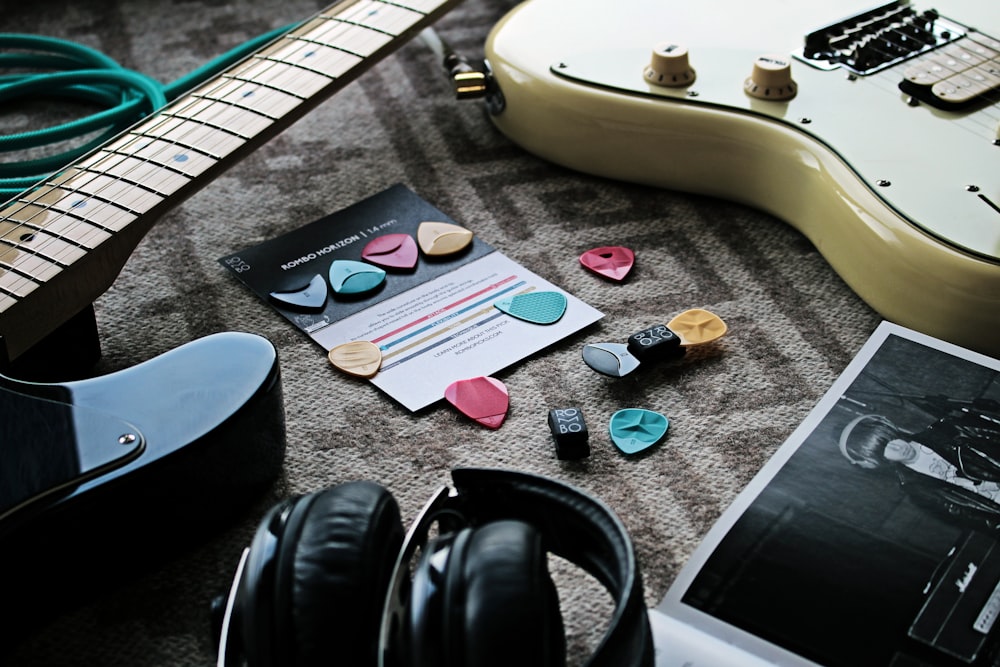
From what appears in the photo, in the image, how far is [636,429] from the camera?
81 cm

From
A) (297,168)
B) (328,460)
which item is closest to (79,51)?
(297,168)

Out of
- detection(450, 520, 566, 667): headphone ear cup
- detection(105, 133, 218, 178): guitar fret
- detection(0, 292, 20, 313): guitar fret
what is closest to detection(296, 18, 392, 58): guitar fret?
detection(105, 133, 218, 178): guitar fret

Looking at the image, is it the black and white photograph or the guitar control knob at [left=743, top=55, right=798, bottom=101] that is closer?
the black and white photograph

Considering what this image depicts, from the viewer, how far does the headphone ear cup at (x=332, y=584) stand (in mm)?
499

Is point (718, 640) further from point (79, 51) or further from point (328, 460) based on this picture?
point (79, 51)

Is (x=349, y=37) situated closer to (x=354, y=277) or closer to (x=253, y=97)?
(x=253, y=97)

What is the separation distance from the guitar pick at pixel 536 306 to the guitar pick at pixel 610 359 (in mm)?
55

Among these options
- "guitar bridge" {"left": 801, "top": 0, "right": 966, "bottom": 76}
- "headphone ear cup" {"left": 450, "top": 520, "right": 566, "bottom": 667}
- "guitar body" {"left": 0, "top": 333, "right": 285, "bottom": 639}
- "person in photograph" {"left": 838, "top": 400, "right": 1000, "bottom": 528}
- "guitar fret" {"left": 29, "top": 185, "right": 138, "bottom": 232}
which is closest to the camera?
"headphone ear cup" {"left": 450, "top": 520, "right": 566, "bottom": 667}

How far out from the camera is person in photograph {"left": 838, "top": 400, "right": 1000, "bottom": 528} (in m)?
0.73

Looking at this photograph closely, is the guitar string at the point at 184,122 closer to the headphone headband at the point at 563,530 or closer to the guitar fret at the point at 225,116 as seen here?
the guitar fret at the point at 225,116

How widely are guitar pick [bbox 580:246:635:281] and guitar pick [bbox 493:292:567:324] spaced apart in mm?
54

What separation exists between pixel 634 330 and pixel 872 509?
0.88ft

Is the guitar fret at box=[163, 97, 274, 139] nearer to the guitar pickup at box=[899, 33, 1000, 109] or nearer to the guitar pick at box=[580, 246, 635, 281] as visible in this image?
the guitar pick at box=[580, 246, 635, 281]

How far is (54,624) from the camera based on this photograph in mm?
687
